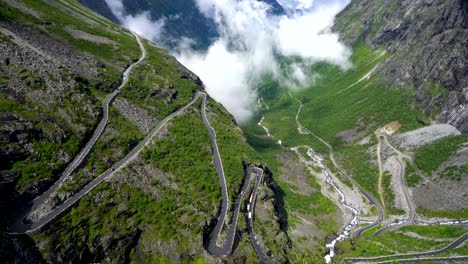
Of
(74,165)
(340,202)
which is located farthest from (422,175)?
(74,165)

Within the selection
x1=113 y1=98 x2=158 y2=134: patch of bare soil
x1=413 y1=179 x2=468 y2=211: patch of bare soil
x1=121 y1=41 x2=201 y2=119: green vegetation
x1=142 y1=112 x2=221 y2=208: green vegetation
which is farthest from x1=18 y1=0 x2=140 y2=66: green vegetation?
x1=413 y1=179 x2=468 y2=211: patch of bare soil

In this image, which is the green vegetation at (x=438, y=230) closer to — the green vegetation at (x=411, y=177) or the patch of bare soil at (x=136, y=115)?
the green vegetation at (x=411, y=177)

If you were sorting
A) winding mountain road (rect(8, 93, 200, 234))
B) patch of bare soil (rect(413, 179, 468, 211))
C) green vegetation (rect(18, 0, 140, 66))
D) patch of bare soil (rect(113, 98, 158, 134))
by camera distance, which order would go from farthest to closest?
green vegetation (rect(18, 0, 140, 66))
patch of bare soil (rect(413, 179, 468, 211))
patch of bare soil (rect(113, 98, 158, 134))
winding mountain road (rect(8, 93, 200, 234))

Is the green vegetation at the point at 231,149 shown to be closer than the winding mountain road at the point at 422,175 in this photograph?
Yes

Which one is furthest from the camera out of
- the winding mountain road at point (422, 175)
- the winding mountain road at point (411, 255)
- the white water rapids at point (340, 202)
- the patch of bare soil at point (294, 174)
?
the patch of bare soil at point (294, 174)

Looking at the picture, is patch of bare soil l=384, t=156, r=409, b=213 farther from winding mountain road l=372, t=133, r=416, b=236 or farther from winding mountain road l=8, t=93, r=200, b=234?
winding mountain road l=8, t=93, r=200, b=234

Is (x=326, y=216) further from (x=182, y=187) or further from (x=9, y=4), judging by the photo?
(x=9, y=4)

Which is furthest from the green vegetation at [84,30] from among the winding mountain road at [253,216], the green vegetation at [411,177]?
the green vegetation at [411,177]

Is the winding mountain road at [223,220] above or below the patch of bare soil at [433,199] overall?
below

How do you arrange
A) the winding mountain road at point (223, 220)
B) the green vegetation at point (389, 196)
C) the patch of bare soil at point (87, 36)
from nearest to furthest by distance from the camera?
the winding mountain road at point (223, 220)
the green vegetation at point (389, 196)
the patch of bare soil at point (87, 36)
